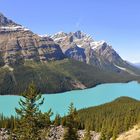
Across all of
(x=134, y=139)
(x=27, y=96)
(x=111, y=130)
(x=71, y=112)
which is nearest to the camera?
(x=27, y=96)

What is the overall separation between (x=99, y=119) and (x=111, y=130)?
4543cm

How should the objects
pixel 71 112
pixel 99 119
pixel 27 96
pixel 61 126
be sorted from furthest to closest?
pixel 99 119 < pixel 61 126 < pixel 71 112 < pixel 27 96

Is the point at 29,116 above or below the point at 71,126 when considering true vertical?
above

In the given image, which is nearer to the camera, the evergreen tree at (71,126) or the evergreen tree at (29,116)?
the evergreen tree at (29,116)

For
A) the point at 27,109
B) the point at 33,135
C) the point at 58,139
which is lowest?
the point at 58,139

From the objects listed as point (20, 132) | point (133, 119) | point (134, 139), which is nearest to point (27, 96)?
point (20, 132)

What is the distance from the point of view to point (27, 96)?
34.9 metres

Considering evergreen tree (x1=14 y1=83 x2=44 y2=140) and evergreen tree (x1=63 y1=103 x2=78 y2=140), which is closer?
evergreen tree (x1=14 y1=83 x2=44 y2=140)

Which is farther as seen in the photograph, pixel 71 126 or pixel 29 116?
pixel 71 126

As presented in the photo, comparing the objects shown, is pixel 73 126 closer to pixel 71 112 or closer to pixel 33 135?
pixel 71 112

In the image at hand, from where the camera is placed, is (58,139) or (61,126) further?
(61,126)

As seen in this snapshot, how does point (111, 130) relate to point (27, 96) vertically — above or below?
below

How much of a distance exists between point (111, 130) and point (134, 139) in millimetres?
72067

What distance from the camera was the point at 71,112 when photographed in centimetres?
4328
